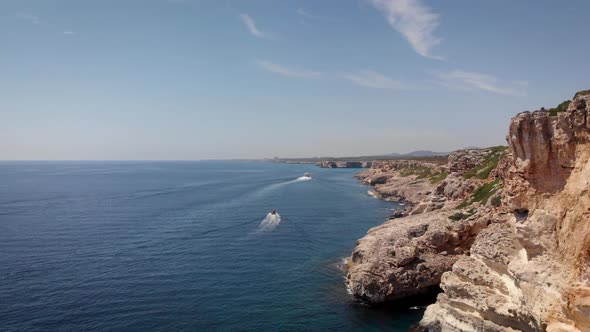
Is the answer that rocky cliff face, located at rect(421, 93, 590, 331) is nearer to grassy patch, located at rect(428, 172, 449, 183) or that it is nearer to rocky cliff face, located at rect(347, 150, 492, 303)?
rocky cliff face, located at rect(347, 150, 492, 303)

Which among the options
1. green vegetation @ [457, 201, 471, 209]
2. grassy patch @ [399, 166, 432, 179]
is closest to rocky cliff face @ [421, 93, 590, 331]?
green vegetation @ [457, 201, 471, 209]

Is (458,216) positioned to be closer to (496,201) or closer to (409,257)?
(496,201)

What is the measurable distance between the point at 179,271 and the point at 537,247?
123 ft

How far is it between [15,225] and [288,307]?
61204 millimetres

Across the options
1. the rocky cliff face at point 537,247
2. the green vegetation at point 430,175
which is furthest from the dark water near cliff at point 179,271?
the green vegetation at point 430,175

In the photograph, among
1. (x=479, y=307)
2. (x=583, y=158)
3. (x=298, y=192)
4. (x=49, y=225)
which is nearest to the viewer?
(x=583, y=158)

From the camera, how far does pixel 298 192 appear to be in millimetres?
128625

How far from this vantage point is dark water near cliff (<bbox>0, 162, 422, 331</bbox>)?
1309 inches

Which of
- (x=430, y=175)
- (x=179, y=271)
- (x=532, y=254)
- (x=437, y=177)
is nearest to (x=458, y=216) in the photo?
(x=532, y=254)

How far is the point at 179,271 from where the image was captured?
1795 inches

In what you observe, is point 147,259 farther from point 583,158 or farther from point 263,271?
point 583,158

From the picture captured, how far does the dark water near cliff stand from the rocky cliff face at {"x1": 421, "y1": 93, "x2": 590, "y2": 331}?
9.22 meters

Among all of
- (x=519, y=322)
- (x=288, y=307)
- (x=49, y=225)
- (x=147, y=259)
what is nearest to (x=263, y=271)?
(x=288, y=307)

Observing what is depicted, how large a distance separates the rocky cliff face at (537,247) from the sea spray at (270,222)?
44.4m
